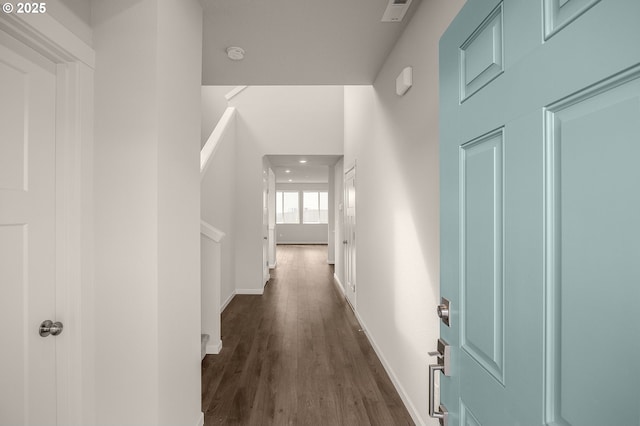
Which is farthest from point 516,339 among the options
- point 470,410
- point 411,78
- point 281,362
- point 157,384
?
point 281,362

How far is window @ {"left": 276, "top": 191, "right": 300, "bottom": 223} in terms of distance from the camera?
1308 centimetres

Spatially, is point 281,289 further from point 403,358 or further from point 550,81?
point 550,81

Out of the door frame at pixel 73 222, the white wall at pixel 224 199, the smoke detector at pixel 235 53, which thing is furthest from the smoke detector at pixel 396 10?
the white wall at pixel 224 199

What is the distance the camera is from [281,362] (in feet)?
8.98

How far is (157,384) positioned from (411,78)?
218 centimetres

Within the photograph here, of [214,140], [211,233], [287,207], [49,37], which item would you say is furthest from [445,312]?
[287,207]

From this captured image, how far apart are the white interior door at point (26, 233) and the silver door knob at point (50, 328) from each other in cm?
2

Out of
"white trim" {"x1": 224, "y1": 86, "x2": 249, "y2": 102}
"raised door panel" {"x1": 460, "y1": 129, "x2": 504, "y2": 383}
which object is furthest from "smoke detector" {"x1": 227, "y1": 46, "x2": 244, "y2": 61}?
"white trim" {"x1": 224, "y1": 86, "x2": 249, "y2": 102}

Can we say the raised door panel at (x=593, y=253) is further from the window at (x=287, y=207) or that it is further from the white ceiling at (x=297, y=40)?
the window at (x=287, y=207)

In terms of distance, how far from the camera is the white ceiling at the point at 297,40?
196 centimetres

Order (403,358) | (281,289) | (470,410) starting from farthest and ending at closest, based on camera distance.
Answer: (281,289) → (403,358) → (470,410)

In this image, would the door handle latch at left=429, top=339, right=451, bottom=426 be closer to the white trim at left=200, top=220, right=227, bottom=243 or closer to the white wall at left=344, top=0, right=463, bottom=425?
the white wall at left=344, top=0, right=463, bottom=425

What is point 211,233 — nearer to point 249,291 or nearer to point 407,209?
point 407,209

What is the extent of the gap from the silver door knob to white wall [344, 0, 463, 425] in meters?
1.71
